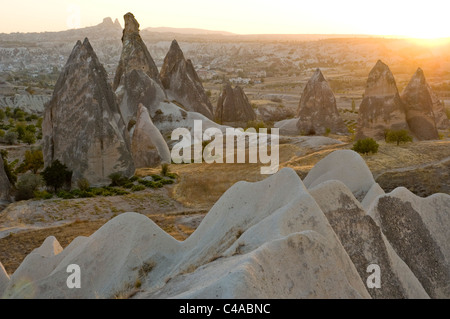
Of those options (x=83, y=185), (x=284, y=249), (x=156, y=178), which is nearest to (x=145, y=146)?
(x=156, y=178)

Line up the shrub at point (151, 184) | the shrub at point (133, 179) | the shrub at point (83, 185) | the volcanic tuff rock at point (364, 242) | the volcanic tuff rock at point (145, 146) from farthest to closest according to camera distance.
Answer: the volcanic tuff rock at point (145, 146) < the shrub at point (133, 179) < the shrub at point (151, 184) < the shrub at point (83, 185) < the volcanic tuff rock at point (364, 242)

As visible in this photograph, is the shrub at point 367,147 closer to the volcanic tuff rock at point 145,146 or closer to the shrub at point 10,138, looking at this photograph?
the volcanic tuff rock at point 145,146

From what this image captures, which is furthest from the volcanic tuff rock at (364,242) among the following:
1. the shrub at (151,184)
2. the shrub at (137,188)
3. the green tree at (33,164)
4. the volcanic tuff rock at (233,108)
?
the volcanic tuff rock at (233,108)

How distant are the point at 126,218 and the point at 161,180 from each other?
15409 mm

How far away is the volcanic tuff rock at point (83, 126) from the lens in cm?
2300

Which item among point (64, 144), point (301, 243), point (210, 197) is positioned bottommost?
point (210, 197)

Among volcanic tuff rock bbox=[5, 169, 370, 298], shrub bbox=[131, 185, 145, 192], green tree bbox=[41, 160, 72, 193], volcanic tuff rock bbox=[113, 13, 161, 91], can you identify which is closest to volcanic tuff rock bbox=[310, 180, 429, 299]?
volcanic tuff rock bbox=[5, 169, 370, 298]

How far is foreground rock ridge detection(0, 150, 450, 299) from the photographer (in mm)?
6168

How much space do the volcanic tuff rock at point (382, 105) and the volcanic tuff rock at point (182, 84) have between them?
1821 centimetres

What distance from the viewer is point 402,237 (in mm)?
8961

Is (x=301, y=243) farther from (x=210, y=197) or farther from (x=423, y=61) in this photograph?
(x=423, y=61)

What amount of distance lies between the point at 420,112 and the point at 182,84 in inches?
911

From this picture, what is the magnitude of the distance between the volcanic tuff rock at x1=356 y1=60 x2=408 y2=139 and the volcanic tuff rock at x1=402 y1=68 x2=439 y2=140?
23.2 inches
